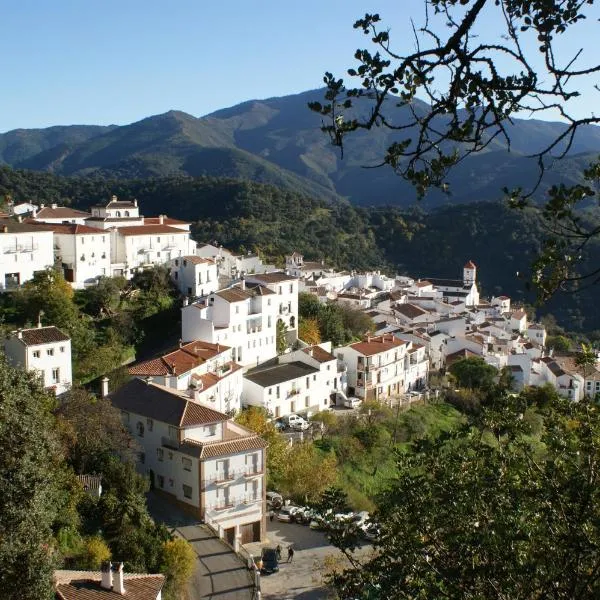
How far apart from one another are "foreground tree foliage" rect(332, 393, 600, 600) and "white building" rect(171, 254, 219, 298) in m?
32.9

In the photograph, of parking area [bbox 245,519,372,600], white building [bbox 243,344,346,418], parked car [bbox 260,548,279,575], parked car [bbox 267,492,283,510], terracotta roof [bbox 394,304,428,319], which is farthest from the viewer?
terracotta roof [bbox 394,304,428,319]

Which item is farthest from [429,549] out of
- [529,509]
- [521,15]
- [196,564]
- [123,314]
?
[123,314]

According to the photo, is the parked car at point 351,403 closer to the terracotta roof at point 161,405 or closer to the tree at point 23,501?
the terracotta roof at point 161,405

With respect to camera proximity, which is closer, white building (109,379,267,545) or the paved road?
the paved road

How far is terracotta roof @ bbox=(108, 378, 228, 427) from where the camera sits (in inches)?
929

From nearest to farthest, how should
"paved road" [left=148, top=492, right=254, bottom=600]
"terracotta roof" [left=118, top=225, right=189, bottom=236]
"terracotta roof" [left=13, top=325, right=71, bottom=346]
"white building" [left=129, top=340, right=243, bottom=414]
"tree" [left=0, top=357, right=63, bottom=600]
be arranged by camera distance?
"tree" [left=0, top=357, right=63, bottom=600] → "paved road" [left=148, top=492, right=254, bottom=600] → "terracotta roof" [left=13, top=325, right=71, bottom=346] → "white building" [left=129, top=340, right=243, bottom=414] → "terracotta roof" [left=118, top=225, right=189, bottom=236]

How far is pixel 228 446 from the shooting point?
23188mm

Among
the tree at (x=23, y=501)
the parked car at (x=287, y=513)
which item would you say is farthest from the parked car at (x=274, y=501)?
the tree at (x=23, y=501)

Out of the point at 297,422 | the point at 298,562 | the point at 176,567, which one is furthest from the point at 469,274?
the point at 176,567

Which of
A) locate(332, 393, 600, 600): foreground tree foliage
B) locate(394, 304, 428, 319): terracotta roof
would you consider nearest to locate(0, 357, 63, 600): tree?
locate(332, 393, 600, 600): foreground tree foliage

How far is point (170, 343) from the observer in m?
35.0

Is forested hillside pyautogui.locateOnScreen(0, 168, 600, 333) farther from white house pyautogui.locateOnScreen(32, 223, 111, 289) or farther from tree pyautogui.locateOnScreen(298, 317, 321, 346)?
white house pyautogui.locateOnScreen(32, 223, 111, 289)

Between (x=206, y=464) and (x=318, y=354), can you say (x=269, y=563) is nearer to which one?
(x=206, y=464)

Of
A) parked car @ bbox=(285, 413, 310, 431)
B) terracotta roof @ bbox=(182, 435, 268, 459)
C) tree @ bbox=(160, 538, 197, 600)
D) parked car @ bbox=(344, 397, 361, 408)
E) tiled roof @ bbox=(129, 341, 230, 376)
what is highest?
tiled roof @ bbox=(129, 341, 230, 376)
